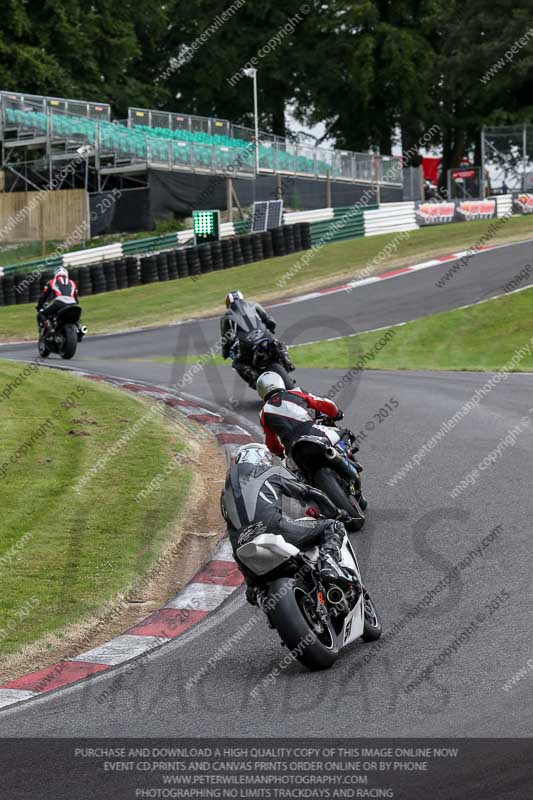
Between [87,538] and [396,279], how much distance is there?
23.3 m

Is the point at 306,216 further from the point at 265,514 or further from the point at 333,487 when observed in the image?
the point at 265,514

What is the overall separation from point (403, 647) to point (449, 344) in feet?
57.1

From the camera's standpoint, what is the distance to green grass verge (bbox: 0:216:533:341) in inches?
1190

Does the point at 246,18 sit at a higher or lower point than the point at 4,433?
higher

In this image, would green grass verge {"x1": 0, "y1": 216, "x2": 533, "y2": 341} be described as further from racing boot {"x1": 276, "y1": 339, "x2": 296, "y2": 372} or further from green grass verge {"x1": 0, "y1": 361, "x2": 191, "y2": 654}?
racing boot {"x1": 276, "y1": 339, "x2": 296, "y2": 372}

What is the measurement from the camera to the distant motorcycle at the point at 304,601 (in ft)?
20.8

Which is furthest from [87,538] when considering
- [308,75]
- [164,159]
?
[308,75]

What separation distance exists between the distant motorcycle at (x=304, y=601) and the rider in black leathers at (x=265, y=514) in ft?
0.23

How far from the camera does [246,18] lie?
217 feet

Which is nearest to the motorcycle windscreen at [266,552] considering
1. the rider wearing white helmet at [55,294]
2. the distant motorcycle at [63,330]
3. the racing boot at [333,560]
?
the racing boot at [333,560]

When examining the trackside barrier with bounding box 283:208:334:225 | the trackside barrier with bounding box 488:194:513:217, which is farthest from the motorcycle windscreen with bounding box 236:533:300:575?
the trackside barrier with bounding box 488:194:513:217

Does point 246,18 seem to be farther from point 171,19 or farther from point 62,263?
point 62,263

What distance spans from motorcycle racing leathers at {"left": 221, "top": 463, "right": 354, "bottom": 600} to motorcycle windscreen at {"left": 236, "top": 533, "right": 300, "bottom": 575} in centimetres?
9

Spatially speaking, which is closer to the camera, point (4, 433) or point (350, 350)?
point (4, 433)
